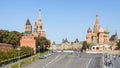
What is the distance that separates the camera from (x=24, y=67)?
67.2 metres

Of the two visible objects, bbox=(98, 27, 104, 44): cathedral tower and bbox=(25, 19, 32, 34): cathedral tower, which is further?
bbox=(98, 27, 104, 44): cathedral tower

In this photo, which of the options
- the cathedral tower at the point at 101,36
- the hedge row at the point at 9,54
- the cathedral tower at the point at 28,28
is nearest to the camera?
the hedge row at the point at 9,54

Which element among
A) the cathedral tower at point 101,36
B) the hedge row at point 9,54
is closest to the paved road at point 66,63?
the hedge row at point 9,54

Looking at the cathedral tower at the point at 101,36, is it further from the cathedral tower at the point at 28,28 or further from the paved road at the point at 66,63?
the paved road at the point at 66,63

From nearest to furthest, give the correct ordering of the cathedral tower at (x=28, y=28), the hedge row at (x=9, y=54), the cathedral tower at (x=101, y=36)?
the hedge row at (x=9, y=54) < the cathedral tower at (x=28, y=28) < the cathedral tower at (x=101, y=36)

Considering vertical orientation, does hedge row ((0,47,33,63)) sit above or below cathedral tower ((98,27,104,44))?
below

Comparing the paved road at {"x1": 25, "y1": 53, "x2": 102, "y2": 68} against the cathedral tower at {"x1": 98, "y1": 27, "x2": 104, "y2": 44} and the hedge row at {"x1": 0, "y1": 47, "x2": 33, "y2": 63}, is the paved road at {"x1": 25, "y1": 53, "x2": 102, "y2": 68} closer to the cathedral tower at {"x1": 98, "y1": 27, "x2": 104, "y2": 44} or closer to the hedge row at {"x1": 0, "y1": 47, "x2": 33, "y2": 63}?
the hedge row at {"x1": 0, "y1": 47, "x2": 33, "y2": 63}

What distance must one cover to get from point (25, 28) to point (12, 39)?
575 inches

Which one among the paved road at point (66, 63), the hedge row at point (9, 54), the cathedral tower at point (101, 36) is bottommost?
the paved road at point (66, 63)

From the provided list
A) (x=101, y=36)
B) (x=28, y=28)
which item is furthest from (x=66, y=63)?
(x=101, y=36)

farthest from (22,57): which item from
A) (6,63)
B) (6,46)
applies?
(6,63)

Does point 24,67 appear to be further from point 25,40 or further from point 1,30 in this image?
point 25,40

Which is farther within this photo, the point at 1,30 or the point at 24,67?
the point at 1,30

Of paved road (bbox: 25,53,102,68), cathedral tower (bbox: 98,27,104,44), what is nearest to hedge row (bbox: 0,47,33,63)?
paved road (bbox: 25,53,102,68)
